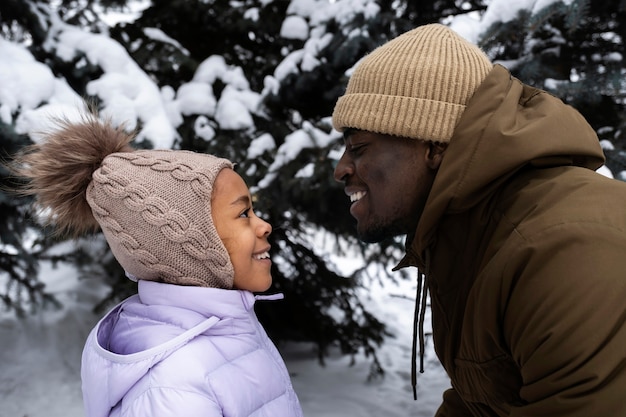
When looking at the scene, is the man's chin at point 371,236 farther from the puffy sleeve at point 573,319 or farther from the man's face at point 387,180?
the puffy sleeve at point 573,319

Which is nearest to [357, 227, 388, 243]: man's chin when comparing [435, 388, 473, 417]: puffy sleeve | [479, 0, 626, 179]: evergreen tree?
[435, 388, 473, 417]: puffy sleeve

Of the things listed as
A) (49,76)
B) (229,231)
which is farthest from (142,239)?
(49,76)

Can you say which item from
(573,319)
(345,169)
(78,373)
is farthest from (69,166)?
(78,373)

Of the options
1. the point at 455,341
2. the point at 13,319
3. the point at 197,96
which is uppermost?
the point at 197,96

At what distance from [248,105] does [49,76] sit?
4.15 feet

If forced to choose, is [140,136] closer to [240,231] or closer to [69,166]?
[69,166]

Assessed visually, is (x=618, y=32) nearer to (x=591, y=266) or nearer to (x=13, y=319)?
(x=591, y=266)

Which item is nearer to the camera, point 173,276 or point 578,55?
point 173,276

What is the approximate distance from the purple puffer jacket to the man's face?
51 centimetres

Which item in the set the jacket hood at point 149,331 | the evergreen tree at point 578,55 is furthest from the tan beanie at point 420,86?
the evergreen tree at point 578,55

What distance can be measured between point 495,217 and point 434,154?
12.8 inches

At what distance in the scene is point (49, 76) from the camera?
299 cm

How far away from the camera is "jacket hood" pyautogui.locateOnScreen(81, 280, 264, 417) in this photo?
4.98 feet

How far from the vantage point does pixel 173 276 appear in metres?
1.69
